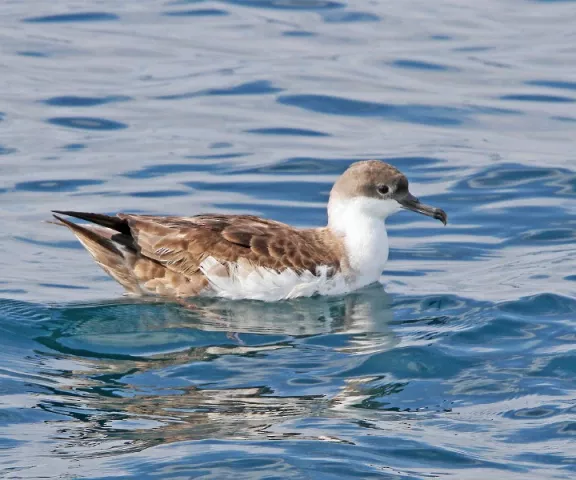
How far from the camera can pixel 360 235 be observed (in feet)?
36.6

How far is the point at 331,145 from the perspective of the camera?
1579cm

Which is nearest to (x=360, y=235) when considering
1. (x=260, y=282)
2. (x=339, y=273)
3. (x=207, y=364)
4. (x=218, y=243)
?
(x=339, y=273)

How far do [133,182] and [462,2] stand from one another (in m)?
9.68

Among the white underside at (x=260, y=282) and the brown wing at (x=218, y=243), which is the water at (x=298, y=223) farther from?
the brown wing at (x=218, y=243)

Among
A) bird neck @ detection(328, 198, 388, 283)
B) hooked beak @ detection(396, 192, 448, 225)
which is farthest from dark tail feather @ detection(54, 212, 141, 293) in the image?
hooked beak @ detection(396, 192, 448, 225)

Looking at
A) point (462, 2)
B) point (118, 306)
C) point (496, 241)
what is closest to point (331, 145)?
point (496, 241)

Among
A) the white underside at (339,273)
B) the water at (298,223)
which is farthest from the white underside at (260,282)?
the water at (298,223)

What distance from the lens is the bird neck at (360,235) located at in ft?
36.4

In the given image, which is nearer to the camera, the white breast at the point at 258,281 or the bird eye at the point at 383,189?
the white breast at the point at 258,281

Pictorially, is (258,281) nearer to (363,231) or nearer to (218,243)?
(218,243)

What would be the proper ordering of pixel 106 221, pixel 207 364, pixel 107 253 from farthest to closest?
1. pixel 107 253
2. pixel 106 221
3. pixel 207 364

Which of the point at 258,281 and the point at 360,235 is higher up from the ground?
the point at 360,235

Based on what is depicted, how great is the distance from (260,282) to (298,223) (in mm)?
2923

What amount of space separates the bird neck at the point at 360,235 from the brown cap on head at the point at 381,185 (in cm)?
11
